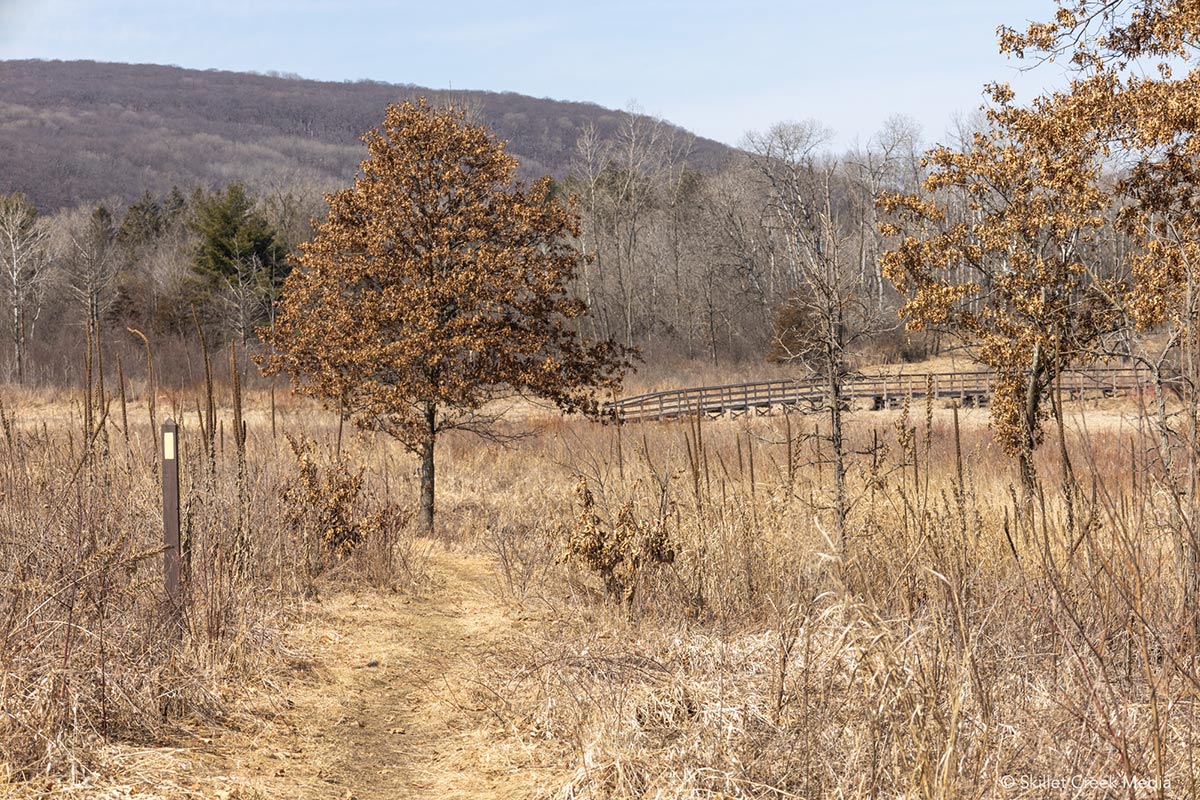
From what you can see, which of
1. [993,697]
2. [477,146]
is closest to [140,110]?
[477,146]

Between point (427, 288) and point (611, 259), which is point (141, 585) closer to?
point (427, 288)

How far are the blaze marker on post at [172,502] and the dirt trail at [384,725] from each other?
34.0 inches

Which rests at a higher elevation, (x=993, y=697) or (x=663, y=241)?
Answer: (x=663, y=241)

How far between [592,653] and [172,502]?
8.19ft

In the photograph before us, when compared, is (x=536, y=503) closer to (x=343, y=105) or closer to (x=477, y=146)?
(x=477, y=146)

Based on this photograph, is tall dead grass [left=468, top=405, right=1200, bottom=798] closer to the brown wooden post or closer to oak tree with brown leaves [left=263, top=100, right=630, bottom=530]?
the brown wooden post

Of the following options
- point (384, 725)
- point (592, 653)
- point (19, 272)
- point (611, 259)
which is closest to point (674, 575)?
point (592, 653)

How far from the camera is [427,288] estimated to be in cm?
1205

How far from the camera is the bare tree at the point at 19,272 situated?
40.6 meters

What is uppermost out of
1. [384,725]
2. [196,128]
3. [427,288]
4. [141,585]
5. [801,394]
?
[196,128]

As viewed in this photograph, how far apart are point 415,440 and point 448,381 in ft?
4.02

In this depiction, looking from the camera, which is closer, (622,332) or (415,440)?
(415,440)

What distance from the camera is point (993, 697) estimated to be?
161 inches

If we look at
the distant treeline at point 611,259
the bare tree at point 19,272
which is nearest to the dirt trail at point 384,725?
the distant treeline at point 611,259
